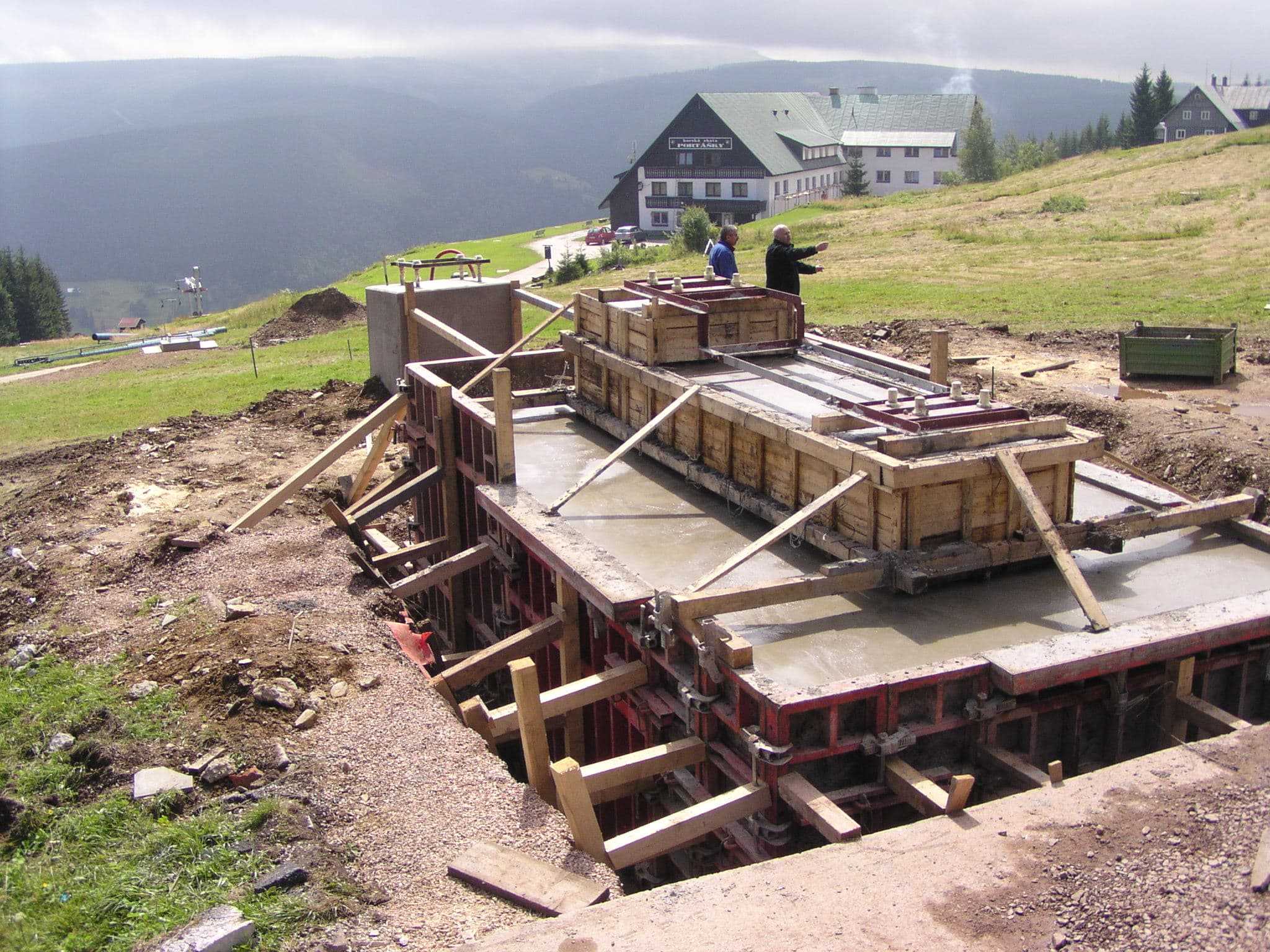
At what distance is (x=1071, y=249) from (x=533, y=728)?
31664 millimetres

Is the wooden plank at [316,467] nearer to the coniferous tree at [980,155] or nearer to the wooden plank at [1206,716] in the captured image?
the wooden plank at [1206,716]

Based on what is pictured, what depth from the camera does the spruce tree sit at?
90.2m

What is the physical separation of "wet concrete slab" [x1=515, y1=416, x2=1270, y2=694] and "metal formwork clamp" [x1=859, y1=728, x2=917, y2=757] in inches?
17.8

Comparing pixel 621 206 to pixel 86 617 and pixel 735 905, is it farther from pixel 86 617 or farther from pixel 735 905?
pixel 735 905

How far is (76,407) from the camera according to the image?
2545cm

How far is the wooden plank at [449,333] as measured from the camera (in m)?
17.6

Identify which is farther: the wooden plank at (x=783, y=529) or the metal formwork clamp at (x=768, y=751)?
the wooden plank at (x=783, y=529)

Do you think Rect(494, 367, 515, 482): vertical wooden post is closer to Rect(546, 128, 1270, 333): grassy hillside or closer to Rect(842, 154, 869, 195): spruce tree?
Rect(546, 128, 1270, 333): grassy hillside

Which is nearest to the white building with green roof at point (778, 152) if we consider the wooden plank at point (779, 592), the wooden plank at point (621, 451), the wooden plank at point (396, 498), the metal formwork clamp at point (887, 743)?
the wooden plank at point (396, 498)

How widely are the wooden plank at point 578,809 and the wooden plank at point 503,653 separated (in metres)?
3.62

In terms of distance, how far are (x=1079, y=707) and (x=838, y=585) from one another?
1997 millimetres

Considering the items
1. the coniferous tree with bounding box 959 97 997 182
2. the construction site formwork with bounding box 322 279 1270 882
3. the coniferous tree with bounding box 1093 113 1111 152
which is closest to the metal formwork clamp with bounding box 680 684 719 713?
the construction site formwork with bounding box 322 279 1270 882

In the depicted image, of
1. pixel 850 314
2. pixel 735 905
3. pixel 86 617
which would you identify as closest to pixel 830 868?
pixel 735 905

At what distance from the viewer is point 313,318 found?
35312 millimetres
